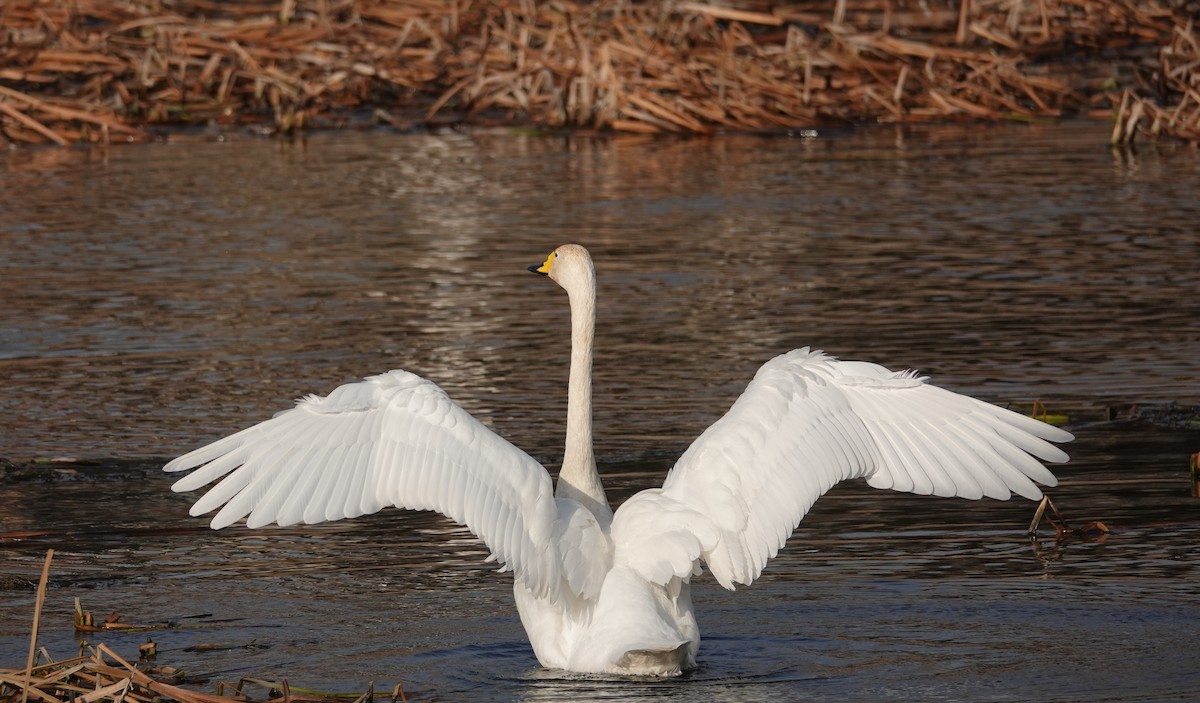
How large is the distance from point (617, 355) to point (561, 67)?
393 inches

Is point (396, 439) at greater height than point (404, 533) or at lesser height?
greater

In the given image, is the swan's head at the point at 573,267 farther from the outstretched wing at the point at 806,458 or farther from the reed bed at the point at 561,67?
the reed bed at the point at 561,67

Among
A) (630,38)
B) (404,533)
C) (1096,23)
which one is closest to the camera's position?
(404,533)

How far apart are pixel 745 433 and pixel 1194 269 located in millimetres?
7589

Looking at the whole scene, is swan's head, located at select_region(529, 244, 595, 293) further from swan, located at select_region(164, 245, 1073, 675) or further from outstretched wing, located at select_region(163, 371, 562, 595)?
outstretched wing, located at select_region(163, 371, 562, 595)

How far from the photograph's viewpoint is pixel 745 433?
6559mm

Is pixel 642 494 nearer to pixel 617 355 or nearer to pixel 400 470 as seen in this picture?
pixel 400 470

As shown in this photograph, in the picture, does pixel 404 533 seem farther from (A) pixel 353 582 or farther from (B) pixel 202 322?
(B) pixel 202 322

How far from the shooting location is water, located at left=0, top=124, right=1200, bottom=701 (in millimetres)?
6777

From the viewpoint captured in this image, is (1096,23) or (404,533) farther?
(1096,23)

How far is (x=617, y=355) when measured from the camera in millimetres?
11398

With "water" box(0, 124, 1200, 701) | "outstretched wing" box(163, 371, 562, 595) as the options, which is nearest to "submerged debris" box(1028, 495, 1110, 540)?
"water" box(0, 124, 1200, 701)

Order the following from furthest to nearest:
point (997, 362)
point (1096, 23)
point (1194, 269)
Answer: point (1096, 23) → point (1194, 269) → point (997, 362)

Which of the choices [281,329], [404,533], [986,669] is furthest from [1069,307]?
[986,669]
